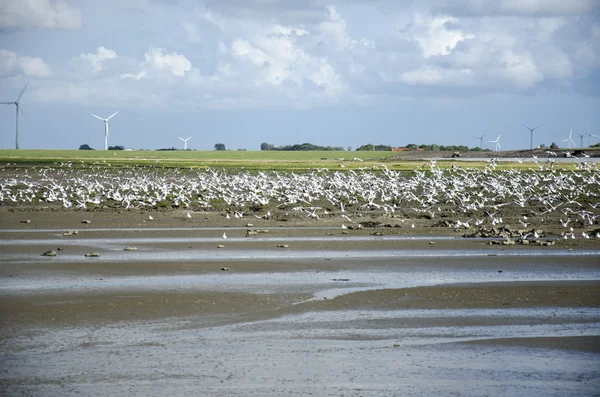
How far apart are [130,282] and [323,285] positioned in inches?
149

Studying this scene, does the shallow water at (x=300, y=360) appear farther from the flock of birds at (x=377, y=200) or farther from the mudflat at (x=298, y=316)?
the flock of birds at (x=377, y=200)

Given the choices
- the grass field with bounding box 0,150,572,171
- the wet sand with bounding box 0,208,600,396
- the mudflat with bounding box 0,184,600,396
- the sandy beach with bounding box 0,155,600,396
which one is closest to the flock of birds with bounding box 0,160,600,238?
the sandy beach with bounding box 0,155,600,396

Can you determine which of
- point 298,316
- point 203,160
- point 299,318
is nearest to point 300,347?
point 299,318

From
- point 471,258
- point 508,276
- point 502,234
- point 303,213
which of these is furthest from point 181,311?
point 303,213

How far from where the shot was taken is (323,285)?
639 inches

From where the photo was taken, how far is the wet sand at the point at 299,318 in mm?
9922

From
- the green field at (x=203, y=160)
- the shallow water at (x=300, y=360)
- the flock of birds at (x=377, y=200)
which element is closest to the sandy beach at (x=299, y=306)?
the shallow water at (x=300, y=360)

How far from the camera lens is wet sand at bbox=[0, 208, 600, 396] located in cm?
992

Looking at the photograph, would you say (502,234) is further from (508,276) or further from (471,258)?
(508,276)

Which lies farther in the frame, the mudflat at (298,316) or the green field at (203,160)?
the green field at (203,160)

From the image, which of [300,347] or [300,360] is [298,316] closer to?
[300,347]

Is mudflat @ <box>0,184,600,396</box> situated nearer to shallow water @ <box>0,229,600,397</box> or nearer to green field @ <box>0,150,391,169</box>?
shallow water @ <box>0,229,600,397</box>

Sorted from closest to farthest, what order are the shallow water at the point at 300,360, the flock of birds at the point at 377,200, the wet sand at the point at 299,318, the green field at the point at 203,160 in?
the shallow water at the point at 300,360 < the wet sand at the point at 299,318 < the flock of birds at the point at 377,200 < the green field at the point at 203,160

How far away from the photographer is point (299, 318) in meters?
13.3
